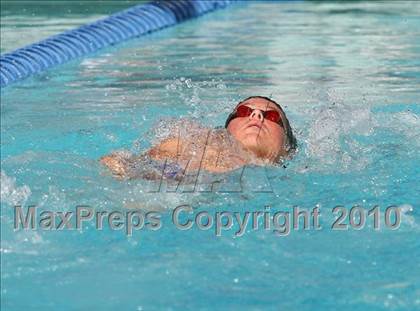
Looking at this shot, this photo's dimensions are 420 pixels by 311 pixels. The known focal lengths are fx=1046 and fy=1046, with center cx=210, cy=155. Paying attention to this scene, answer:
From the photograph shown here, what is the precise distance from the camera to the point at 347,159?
4625 mm

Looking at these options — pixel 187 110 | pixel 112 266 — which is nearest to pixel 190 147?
pixel 112 266

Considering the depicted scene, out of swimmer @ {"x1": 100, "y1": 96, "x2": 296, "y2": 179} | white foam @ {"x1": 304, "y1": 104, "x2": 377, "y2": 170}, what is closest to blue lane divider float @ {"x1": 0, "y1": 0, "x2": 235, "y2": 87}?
white foam @ {"x1": 304, "y1": 104, "x2": 377, "y2": 170}

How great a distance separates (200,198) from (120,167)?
43 cm

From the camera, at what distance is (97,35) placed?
8.86m

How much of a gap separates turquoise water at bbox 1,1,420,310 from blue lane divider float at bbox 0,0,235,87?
159mm

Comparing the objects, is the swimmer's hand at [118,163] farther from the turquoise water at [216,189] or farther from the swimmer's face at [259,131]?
the swimmer's face at [259,131]

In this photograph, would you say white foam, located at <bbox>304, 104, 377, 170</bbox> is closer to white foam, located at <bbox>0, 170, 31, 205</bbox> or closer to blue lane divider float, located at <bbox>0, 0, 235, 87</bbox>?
white foam, located at <bbox>0, 170, 31, 205</bbox>

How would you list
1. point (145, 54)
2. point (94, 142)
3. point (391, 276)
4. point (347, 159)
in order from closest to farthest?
point (391, 276)
point (347, 159)
point (94, 142)
point (145, 54)

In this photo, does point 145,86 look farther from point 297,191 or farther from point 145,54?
point 297,191

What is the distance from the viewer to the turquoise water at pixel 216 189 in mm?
3260

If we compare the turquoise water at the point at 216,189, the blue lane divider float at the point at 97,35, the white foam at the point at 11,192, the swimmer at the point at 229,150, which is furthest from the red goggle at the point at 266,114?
the blue lane divider float at the point at 97,35

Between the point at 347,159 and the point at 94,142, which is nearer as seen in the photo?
the point at 347,159

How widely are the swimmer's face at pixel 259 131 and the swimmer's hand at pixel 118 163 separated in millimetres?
443

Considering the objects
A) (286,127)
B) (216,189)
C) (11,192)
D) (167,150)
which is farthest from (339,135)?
(11,192)
